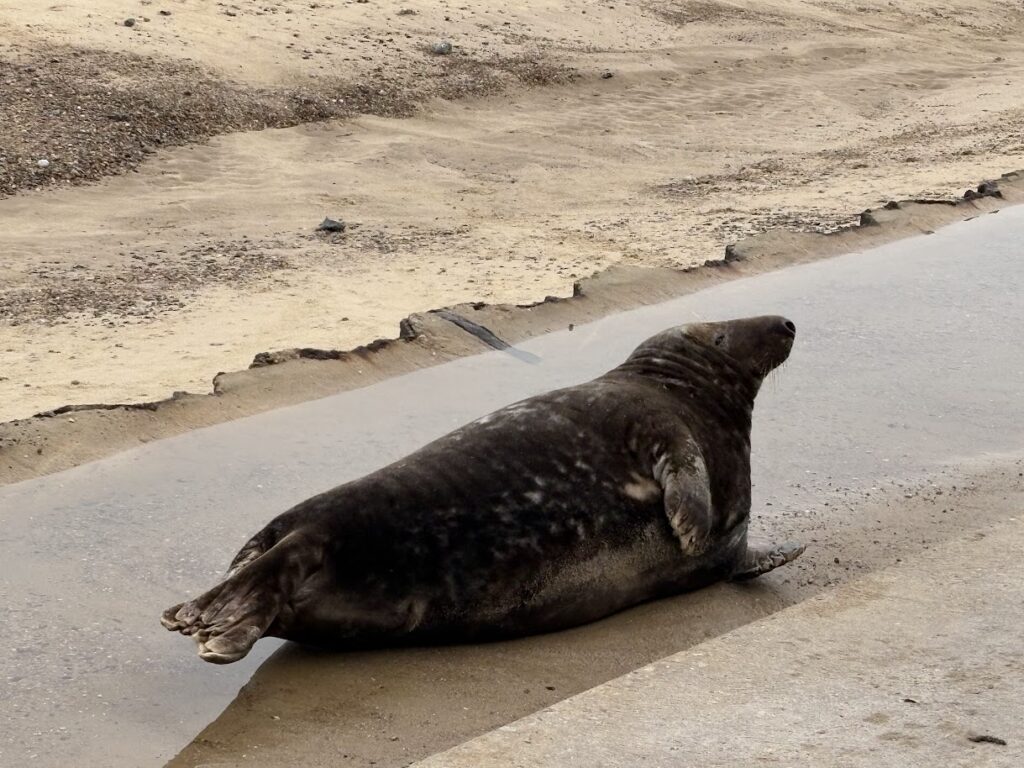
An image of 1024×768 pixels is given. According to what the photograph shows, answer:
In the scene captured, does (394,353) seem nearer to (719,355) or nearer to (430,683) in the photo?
(719,355)

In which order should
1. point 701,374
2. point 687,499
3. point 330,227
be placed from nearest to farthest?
point 687,499
point 701,374
point 330,227

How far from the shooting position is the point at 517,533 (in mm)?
4512

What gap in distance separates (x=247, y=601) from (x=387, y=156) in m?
8.24

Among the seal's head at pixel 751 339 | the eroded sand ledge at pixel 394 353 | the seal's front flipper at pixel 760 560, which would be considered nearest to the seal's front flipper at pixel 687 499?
the seal's front flipper at pixel 760 560

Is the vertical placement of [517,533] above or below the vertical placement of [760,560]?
above

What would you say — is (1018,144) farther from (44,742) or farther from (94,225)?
(44,742)

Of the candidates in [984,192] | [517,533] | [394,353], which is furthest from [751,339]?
[984,192]

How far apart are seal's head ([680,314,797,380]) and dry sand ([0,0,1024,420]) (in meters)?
2.39

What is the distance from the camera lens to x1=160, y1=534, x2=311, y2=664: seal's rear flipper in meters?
4.05

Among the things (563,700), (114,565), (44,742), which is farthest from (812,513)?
(44,742)

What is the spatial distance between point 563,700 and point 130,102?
8.74 metres

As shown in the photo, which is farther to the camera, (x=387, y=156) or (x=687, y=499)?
(x=387, y=156)

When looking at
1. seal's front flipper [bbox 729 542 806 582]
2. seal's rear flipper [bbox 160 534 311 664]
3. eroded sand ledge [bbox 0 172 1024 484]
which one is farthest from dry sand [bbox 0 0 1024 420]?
seal's front flipper [bbox 729 542 806 582]

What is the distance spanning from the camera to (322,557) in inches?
166
